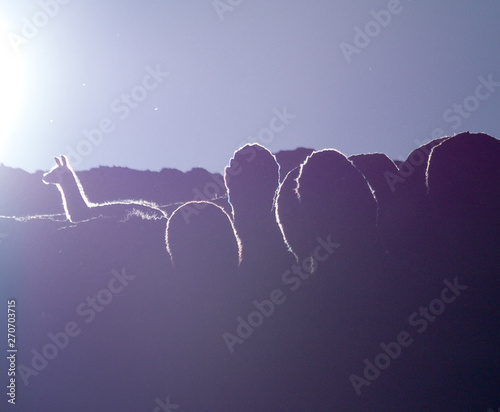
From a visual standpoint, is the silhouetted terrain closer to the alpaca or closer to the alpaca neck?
the alpaca

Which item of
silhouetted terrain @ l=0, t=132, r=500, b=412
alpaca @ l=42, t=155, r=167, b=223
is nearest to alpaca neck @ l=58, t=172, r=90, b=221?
alpaca @ l=42, t=155, r=167, b=223

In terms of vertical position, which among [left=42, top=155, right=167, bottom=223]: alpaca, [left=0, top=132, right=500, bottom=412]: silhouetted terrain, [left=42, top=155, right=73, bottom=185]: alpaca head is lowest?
[left=0, top=132, right=500, bottom=412]: silhouetted terrain

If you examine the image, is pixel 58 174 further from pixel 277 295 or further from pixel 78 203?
pixel 277 295

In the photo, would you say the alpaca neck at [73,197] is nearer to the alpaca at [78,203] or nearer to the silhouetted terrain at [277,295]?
the alpaca at [78,203]

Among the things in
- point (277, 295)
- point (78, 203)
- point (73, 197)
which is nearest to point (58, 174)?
point (73, 197)

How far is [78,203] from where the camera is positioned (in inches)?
183

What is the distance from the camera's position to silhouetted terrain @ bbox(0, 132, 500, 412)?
2834 mm

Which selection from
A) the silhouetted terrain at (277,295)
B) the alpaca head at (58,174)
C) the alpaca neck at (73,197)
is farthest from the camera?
the alpaca head at (58,174)

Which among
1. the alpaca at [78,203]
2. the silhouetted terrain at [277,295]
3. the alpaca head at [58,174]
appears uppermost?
the alpaca head at [58,174]

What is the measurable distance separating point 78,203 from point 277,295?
2893mm

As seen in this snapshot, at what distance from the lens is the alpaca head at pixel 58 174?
4805mm

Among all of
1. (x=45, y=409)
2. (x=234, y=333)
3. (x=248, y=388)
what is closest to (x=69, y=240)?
(x=45, y=409)

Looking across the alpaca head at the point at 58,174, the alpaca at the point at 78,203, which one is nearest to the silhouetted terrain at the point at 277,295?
the alpaca at the point at 78,203

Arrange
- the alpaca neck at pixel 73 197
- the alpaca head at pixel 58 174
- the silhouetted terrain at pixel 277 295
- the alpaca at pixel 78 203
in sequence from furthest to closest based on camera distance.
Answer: the alpaca head at pixel 58 174
the alpaca neck at pixel 73 197
the alpaca at pixel 78 203
the silhouetted terrain at pixel 277 295
